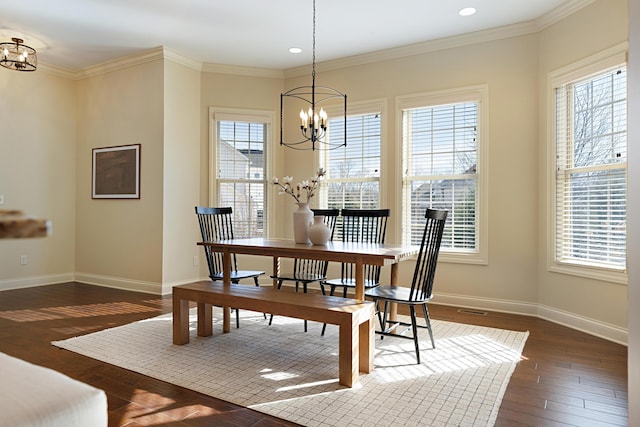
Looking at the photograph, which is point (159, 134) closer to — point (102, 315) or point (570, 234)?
point (102, 315)

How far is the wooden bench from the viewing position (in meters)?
2.43

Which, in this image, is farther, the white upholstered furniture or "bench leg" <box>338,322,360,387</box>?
"bench leg" <box>338,322,360,387</box>

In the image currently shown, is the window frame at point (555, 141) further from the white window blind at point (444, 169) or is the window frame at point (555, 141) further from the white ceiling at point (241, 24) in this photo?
the white window blind at point (444, 169)

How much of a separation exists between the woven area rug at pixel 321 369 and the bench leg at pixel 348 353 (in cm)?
6

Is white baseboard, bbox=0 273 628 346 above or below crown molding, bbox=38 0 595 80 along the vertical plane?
below

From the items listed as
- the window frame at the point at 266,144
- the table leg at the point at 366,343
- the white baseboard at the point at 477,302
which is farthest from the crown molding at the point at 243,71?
the table leg at the point at 366,343

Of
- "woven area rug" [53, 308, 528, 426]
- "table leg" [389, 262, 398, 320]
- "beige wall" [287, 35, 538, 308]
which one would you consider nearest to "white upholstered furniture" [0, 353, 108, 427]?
"woven area rug" [53, 308, 528, 426]

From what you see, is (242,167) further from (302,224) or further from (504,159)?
(504,159)

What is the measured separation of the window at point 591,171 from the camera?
3451 mm

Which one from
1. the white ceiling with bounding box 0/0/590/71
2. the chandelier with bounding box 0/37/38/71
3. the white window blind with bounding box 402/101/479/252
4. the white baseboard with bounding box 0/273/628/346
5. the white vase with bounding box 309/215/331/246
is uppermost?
the white ceiling with bounding box 0/0/590/71

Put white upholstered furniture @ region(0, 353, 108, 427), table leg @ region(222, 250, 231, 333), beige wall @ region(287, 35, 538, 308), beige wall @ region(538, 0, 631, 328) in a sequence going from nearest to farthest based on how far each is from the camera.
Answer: white upholstered furniture @ region(0, 353, 108, 427) → beige wall @ region(538, 0, 631, 328) → table leg @ region(222, 250, 231, 333) → beige wall @ region(287, 35, 538, 308)

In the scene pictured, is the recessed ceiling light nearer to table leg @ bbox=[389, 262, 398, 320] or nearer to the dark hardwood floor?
table leg @ bbox=[389, 262, 398, 320]

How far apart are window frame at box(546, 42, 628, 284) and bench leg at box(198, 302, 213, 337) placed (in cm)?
322

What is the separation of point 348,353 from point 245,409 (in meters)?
0.64
